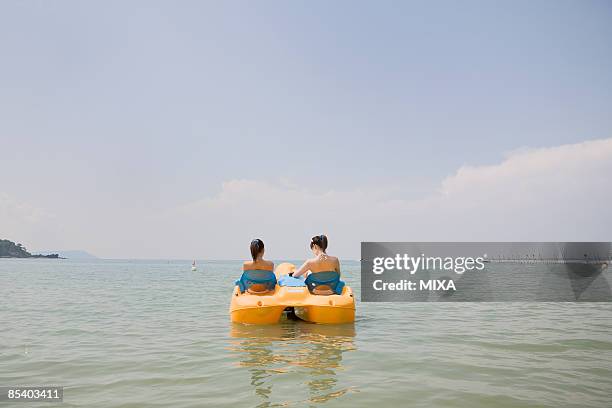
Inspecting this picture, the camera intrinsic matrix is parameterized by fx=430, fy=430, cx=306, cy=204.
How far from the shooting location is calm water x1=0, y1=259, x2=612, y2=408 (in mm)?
5938

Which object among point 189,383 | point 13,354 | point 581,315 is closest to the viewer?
point 189,383

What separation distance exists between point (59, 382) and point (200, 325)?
566cm

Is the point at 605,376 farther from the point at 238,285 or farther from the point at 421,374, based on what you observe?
the point at 238,285

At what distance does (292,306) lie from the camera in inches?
440

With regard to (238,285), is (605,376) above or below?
below

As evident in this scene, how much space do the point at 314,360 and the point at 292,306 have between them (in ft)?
11.1

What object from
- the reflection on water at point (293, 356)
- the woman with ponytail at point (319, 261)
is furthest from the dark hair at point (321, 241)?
the reflection on water at point (293, 356)

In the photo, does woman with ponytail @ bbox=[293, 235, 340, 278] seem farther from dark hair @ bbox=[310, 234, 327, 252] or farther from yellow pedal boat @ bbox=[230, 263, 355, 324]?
yellow pedal boat @ bbox=[230, 263, 355, 324]

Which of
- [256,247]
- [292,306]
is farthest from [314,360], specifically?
[256,247]

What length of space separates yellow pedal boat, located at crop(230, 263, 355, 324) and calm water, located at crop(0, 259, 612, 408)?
0.31 metres

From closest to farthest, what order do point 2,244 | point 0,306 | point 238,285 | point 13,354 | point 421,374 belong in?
point 421,374 → point 13,354 → point 238,285 → point 0,306 → point 2,244

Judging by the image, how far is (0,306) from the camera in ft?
56.0

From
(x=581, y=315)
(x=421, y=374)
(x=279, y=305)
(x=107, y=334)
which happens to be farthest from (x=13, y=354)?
(x=581, y=315)

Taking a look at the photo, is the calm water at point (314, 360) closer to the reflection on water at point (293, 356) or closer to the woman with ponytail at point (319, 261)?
the reflection on water at point (293, 356)
